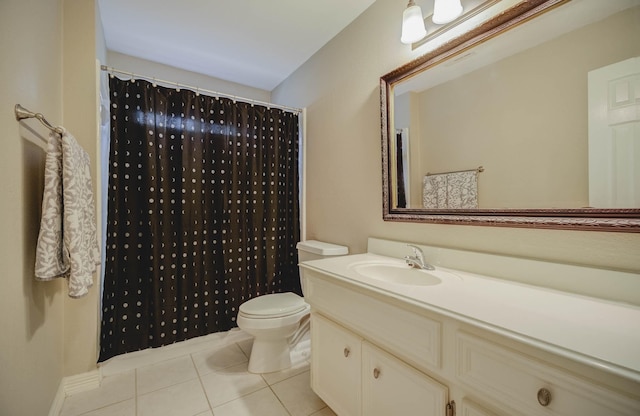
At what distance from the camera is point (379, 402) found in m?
1.01

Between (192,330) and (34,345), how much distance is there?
0.95m

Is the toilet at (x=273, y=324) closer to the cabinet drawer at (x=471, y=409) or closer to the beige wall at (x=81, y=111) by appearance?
the beige wall at (x=81, y=111)

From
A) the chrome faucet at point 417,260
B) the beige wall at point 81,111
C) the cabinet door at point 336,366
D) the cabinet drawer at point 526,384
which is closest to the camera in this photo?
the cabinet drawer at point 526,384

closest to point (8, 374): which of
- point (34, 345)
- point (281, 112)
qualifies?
point (34, 345)

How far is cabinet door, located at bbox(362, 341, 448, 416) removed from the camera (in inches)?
32.7

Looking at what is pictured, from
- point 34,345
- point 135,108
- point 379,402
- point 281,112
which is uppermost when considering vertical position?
point 281,112

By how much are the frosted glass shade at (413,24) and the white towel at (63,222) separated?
1.64m

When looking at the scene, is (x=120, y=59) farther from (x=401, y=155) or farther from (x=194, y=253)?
(x=401, y=155)

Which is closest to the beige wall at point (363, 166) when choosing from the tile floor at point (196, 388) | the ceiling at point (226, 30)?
the ceiling at point (226, 30)

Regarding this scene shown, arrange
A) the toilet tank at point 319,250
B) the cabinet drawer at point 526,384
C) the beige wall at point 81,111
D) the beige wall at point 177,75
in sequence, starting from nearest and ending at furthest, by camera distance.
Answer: the cabinet drawer at point 526,384 < the beige wall at point 81,111 < the toilet tank at point 319,250 < the beige wall at point 177,75

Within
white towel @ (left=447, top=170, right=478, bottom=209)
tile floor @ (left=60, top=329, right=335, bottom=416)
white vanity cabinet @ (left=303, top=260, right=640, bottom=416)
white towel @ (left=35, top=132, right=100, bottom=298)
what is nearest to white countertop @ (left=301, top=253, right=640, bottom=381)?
white vanity cabinet @ (left=303, top=260, right=640, bottom=416)

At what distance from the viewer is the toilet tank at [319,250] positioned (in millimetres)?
1846

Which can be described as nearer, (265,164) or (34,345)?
(34,345)

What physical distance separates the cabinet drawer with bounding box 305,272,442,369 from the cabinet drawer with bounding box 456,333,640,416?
9cm
